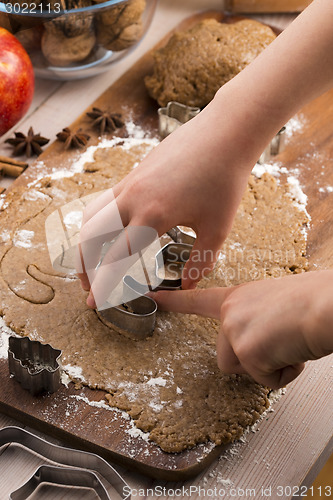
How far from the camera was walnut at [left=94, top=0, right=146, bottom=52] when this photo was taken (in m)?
1.60

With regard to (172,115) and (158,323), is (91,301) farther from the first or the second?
(172,115)

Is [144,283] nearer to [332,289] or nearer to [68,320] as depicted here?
[68,320]

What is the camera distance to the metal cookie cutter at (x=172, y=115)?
1.60 metres

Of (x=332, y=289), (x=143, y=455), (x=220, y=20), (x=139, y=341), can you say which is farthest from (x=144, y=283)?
(x=220, y=20)

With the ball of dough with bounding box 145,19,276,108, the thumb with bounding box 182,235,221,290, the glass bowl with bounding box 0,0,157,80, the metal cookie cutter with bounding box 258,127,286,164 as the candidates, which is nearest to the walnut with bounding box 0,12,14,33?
the glass bowl with bounding box 0,0,157,80

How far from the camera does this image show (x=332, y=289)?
0.93 metres

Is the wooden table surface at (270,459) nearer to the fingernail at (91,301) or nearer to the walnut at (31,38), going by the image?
the fingernail at (91,301)

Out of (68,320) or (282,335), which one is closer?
(282,335)

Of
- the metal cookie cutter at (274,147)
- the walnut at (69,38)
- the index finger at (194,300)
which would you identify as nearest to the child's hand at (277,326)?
the index finger at (194,300)

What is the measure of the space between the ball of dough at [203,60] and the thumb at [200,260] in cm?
56

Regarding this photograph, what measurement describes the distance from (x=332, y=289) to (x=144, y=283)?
1.50 feet

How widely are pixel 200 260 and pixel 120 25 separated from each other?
74 cm

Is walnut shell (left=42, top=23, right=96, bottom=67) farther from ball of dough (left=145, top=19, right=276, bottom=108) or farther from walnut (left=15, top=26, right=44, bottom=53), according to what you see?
ball of dough (left=145, top=19, right=276, bottom=108)

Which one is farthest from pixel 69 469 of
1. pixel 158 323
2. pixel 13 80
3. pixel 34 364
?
pixel 13 80
